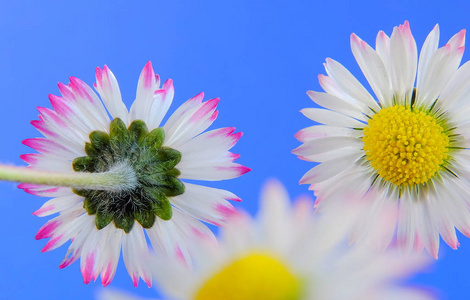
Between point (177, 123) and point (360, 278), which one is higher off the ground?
point (177, 123)

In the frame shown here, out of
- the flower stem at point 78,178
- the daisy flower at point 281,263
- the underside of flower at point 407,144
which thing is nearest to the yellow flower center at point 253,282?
the daisy flower at point 281,263

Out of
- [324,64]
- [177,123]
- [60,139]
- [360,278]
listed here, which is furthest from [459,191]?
[360,278]

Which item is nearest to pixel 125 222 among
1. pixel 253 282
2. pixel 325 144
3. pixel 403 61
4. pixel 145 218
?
pixel 145 218

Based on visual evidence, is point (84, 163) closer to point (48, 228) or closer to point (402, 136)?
point (48, 228)

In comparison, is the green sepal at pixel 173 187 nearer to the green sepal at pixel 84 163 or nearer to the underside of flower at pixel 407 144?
the green sepal at pixel 84 163

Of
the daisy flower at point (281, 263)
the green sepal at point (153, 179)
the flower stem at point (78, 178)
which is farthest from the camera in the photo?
the green sepal at point (153, 179)

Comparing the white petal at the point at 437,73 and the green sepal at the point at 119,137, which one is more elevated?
the white petal at the point at 437,73

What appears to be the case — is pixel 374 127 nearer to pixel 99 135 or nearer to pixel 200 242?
pixel 99 135
